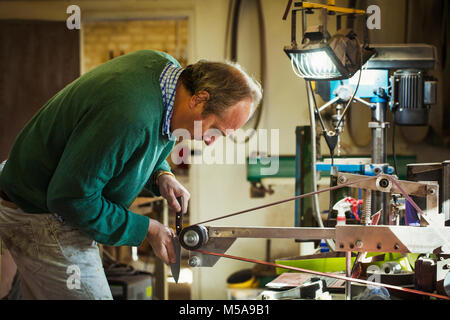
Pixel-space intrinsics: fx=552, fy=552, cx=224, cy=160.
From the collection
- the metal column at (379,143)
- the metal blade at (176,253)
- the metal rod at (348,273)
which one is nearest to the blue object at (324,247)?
the metal column at (379,143)

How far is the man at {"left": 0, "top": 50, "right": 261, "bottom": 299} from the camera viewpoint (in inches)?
45.7

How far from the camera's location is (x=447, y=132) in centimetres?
331

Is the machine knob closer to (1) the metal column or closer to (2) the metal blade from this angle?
(2) the metal blade

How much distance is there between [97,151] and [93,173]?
1.9 inches

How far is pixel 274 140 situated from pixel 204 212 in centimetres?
63

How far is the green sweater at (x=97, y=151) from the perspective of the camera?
1.15m

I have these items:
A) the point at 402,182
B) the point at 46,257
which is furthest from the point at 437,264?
the point at 46,257

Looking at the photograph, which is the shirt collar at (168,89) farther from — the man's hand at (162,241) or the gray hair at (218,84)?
the man's hand at (162,241)

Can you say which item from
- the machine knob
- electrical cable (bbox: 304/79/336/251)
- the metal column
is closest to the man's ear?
the machine knob

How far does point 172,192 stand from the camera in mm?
1450

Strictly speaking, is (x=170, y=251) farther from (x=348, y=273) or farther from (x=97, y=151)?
(x=348, y=273)

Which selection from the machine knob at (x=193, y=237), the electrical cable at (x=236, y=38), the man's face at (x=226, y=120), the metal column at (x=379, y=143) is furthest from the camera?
the electrical cable at (x=236, y=38)

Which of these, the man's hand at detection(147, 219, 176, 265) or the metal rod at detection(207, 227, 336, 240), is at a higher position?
the metal rod at detection(207, 227, 336, 240)

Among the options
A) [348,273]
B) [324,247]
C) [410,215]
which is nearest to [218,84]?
[348,273]
